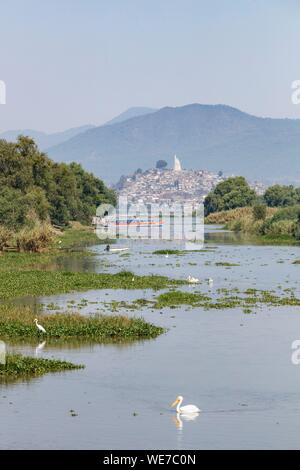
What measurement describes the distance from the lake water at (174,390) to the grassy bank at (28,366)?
55 cm

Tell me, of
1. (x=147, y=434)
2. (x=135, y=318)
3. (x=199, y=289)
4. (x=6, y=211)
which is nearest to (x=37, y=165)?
(x=6, y=211)

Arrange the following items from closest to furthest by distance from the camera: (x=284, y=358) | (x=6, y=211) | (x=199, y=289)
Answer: (x=284, y=358)
(x=199, y=289)
(x=6, y=211)

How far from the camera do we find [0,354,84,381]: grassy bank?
30000 millimetres

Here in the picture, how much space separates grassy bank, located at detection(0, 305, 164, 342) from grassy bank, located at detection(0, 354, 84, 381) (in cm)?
472

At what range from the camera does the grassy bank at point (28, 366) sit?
30000mm

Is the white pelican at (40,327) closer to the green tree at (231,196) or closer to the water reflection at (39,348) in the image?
the water reflection at (39,348)

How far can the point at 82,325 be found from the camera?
3772cm

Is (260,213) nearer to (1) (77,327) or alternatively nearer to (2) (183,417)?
(1) (77,327)

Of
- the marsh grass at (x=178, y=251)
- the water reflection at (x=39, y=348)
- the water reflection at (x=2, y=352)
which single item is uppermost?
the marsh grass at (x=178, y=251)

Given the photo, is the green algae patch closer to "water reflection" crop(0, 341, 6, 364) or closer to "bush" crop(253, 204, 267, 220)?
"water reflection" crop(0, 341, 6, 364)

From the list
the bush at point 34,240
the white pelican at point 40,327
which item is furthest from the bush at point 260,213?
the white pelican at point 40,327

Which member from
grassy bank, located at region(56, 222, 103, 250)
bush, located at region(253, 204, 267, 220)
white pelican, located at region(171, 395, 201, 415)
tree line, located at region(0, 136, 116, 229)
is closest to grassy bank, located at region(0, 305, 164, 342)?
white pelican, located at region(171, 395, 201, 415)
